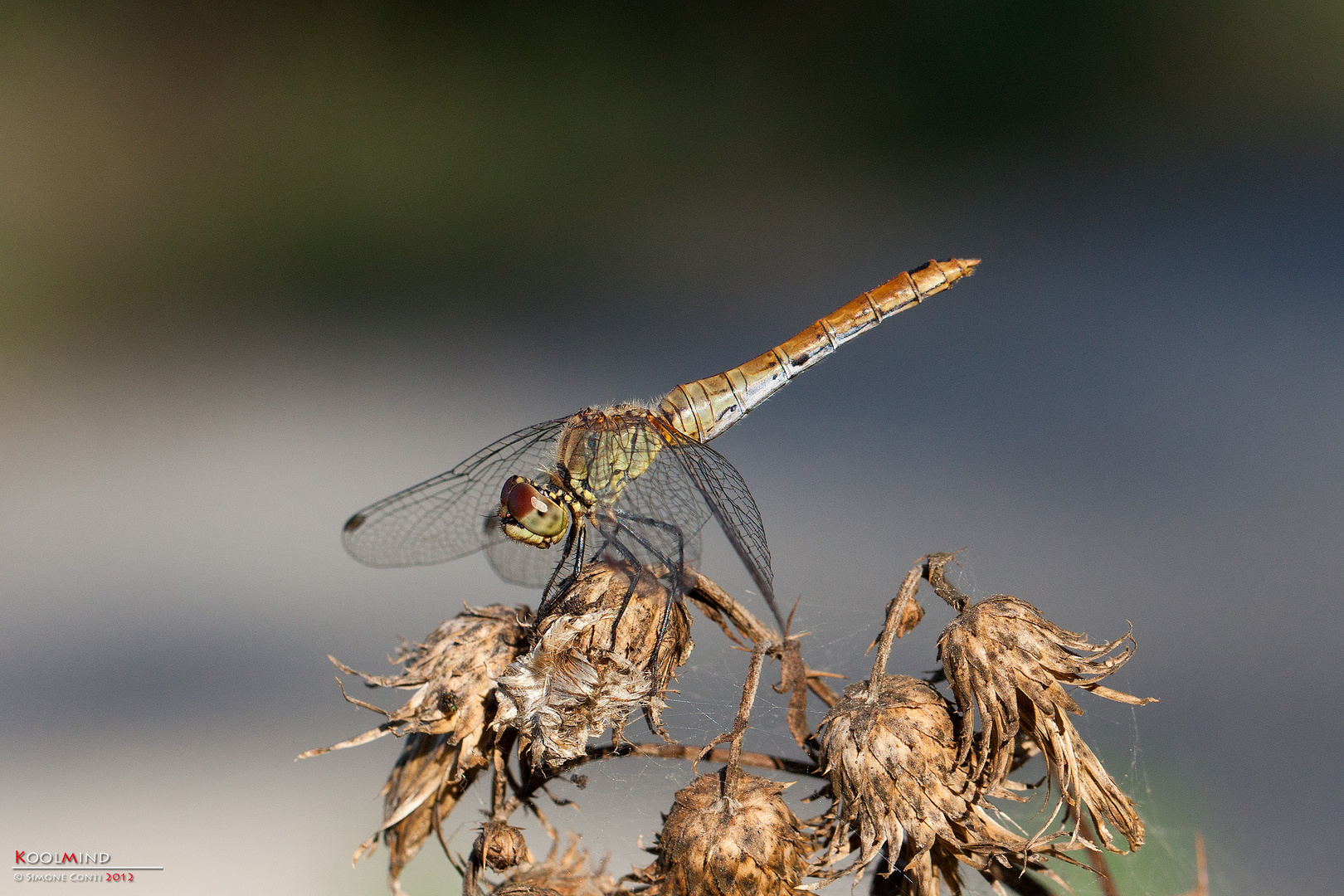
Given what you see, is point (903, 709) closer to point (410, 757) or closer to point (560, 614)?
point (560, 614)

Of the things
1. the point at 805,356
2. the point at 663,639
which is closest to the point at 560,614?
the point at 663,639

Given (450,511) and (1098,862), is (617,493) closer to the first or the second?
(450,511)

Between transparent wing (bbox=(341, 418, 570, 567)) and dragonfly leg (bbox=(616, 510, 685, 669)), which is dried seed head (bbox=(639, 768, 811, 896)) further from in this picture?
transparent wing (bbox=(341, 418, 570, 567))

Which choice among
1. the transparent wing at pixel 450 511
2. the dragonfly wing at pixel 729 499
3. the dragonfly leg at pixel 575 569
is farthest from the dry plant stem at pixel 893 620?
the transparent wing at pixel 450 511

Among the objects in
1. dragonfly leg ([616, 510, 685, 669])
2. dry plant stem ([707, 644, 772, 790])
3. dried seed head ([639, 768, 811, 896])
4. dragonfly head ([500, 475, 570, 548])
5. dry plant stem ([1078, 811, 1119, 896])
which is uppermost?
dragonfly head ([500, 475, 570, 548])

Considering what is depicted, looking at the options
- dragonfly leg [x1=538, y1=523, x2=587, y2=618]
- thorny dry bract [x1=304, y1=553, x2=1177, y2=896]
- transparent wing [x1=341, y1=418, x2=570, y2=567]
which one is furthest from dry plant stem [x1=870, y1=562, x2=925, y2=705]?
transparent wing [x1=341, y1=418, x2=570, y2=567]

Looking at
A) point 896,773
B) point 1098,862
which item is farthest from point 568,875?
point 1098,862

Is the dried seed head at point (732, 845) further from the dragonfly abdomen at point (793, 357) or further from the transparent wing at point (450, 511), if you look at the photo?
the dragonfly abdomen at point (793, 357)

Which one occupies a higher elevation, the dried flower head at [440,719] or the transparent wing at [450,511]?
the transparent wing at [450,511]
